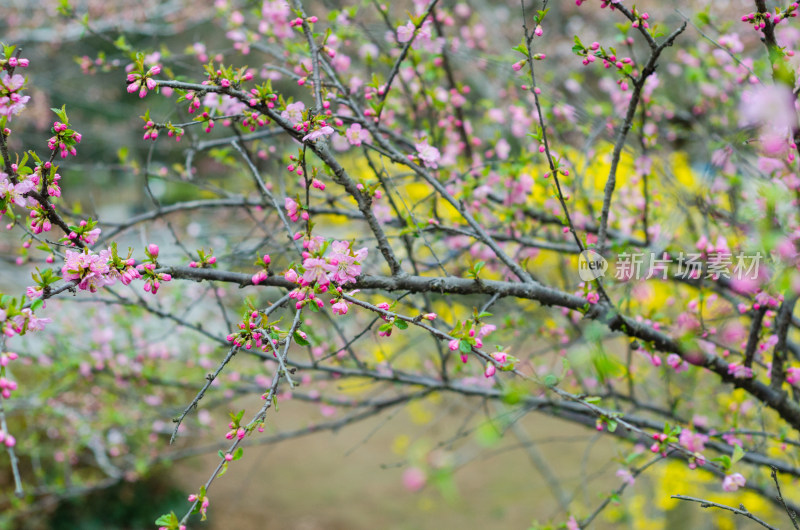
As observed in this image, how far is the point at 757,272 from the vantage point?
192 centimetres

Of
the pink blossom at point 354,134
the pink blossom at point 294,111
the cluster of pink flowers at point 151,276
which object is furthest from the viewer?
the pink blossom at point 354,134

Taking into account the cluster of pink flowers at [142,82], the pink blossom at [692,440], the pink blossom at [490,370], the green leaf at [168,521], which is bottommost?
the green leaf at [168,521]

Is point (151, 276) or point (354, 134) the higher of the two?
point (354, 134)

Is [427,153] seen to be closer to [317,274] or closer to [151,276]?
[317,274]

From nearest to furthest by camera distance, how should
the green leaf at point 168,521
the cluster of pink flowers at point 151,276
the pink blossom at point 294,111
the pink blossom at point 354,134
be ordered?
1. the green leaf at point 168,521
2. the cluster of pink flowers at point 151,276
3. the pink blossom at point 294,111
4. the pink blossom at point 354,134

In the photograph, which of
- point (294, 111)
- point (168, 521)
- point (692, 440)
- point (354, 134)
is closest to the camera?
point (168, 521)

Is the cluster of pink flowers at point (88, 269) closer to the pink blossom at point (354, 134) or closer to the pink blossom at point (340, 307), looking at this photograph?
the pink blossom at point (340, 307)

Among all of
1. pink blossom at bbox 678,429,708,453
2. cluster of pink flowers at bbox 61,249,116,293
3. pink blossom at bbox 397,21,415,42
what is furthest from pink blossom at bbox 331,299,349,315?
pink blossom at bbox 678,429,708,453

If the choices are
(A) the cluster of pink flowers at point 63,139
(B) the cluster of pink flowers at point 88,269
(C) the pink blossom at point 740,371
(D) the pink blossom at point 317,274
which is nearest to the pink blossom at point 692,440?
(C) the pink blossom at point 740,371

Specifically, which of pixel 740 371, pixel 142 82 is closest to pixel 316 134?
pixel 142 82

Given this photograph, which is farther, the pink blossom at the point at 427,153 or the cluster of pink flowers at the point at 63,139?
the pink blossom at the point at 427,153

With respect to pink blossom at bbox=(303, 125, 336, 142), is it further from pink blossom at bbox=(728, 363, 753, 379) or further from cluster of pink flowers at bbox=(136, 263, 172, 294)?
pink blossom at bbox=(728, 363, 753, 379)

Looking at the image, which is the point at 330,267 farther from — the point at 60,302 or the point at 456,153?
the point at 60,302

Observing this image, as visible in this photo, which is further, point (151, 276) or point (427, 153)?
point (427, 153)
